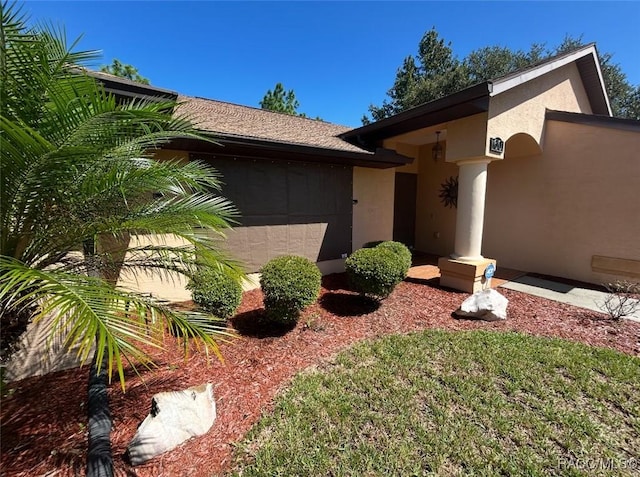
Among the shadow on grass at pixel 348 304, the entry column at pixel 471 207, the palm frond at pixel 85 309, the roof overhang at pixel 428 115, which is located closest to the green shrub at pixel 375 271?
the shadow on grass at pixel 348 304

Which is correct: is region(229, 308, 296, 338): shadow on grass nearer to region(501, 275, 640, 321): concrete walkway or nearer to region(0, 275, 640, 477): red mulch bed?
region(0, 275, 640, 477): red mulch bed

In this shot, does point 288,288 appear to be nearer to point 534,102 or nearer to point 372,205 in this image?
point 372,205

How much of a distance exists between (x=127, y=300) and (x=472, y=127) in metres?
6.97

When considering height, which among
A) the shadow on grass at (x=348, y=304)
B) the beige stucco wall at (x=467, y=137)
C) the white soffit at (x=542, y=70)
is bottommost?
the shadow on grass at (x=348, y=304)

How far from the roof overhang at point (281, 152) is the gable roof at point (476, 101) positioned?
0.81m

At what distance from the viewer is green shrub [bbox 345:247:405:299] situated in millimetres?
5168

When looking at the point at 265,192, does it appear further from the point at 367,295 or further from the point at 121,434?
the point at 121,434

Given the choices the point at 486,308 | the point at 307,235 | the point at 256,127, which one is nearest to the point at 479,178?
the point at 486,308

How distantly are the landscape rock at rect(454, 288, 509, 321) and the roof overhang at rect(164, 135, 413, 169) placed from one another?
4.17 metres

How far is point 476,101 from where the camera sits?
5516mm

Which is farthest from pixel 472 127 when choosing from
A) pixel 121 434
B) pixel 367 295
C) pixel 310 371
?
pixel 121 434

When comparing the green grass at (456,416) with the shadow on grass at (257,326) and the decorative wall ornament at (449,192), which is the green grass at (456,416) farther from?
the decorative wall ornament at (449,192)

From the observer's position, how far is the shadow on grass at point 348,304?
5412 millimetres

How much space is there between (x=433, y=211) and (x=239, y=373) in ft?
30.2
